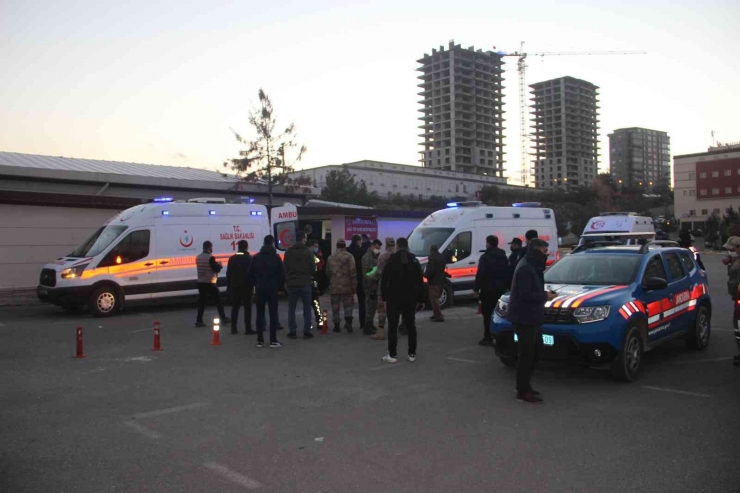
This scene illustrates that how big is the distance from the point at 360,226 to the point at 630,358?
14.5 meters

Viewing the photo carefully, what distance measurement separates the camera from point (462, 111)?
6526 inches

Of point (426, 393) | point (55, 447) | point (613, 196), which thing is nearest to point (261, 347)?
point (426, 393)

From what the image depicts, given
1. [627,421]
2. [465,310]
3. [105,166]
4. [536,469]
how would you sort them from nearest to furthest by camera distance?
[536,469], [627,421], [465,310], [105,166]

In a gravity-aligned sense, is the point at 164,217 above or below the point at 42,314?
above

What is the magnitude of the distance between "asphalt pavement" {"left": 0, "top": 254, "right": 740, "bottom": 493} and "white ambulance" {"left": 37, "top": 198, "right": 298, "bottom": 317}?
4.11 metres

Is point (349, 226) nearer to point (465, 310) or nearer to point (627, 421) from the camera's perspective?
point (465, 310)

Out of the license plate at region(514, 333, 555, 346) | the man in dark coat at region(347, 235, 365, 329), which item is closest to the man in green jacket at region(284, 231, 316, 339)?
the man in dark coat at region(347, 235, 365, 329)

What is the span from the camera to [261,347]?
32.4 ft

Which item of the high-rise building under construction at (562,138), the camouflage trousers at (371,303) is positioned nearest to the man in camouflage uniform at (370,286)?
the camouflage trousers at (371,303)

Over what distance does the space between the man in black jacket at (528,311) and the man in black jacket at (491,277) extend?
3.15 meters

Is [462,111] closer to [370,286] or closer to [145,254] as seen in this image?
[145,254]

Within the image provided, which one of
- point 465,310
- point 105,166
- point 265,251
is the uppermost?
point 105,166

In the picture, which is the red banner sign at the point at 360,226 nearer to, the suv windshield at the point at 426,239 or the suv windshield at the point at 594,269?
the suv windshield at the point at 426,239

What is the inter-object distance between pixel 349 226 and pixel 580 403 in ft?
48.7
